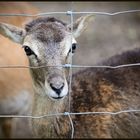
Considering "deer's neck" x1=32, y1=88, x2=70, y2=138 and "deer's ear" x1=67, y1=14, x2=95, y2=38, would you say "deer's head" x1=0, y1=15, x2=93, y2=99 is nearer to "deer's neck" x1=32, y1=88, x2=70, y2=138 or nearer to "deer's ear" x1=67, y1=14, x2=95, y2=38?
"deer's ear" x1=67, y1=14, x2=95, y2=38

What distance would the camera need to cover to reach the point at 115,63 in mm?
5449

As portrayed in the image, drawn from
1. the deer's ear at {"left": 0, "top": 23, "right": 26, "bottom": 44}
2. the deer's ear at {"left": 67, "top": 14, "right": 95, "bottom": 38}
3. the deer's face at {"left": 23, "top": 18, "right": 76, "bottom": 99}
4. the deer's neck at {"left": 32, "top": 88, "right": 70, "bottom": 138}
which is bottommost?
the deer's neck at {"left": 32, "top": 88, "right": 70, "bottom": 138}

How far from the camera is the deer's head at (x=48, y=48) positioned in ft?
14.5

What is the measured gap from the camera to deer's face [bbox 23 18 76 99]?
173 inches

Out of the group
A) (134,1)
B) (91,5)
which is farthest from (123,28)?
(91,5)

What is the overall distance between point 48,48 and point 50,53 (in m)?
0.06

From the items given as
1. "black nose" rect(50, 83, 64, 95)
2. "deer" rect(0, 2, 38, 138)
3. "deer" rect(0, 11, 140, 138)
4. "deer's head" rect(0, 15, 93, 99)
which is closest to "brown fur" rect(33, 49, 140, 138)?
"deer" rect(0, 11, 140, 138)

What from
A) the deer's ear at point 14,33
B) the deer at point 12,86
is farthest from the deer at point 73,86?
the deer at point 12,86

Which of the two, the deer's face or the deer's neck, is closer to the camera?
the deer's face

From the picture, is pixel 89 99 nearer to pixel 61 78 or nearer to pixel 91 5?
pixel 61 78

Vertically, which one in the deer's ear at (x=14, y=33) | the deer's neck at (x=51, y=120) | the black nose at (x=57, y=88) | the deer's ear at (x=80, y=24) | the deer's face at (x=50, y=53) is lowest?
the deer's neck at (x=51, y=120)

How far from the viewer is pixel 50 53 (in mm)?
4578

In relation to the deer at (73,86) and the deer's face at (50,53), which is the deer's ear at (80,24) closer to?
the deer at (73,86)

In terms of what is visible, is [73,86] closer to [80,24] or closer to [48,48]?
[80,24]
